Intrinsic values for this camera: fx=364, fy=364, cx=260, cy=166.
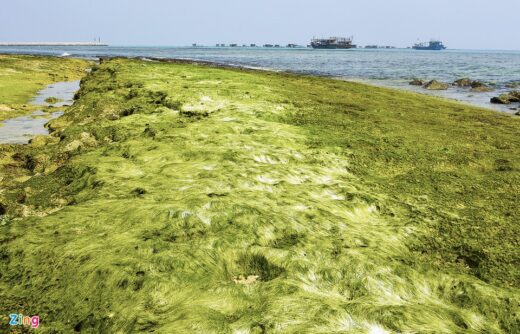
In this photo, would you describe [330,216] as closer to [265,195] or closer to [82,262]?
[265,195]

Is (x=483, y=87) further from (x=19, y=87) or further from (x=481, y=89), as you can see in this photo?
(x=19, y=87)

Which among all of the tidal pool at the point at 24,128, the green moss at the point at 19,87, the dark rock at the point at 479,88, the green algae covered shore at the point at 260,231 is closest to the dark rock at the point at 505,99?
the dark rock at the point at 479,88

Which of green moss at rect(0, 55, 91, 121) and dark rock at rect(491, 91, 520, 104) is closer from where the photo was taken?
green moss at rect(0, 55, 91, 121)

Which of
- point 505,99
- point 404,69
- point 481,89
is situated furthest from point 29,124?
point 404,69

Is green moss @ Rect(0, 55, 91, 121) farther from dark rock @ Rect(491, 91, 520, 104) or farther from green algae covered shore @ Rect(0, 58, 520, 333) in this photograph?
dark rock @ Rect(491, 91, 520, 104)

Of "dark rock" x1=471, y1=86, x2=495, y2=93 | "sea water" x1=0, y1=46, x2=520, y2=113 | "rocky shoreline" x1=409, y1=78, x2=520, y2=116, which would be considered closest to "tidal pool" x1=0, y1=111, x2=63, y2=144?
"sea water" x1=0, y1=46, x2=520, y2=113

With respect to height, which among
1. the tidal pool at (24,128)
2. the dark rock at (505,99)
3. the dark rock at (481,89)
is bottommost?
the tidal pool at (24,128)

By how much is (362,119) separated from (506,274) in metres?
9.29

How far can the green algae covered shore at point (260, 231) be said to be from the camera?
404cm

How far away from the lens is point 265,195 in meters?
6.90

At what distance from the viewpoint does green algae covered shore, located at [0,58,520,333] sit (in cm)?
404

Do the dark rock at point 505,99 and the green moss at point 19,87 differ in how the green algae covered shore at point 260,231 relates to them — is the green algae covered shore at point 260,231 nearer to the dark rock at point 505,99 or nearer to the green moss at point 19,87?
the green moss at point 19,87

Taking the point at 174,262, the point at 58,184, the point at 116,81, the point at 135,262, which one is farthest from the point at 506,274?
the point at 116,81

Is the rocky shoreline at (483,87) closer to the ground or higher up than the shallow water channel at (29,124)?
higher up
